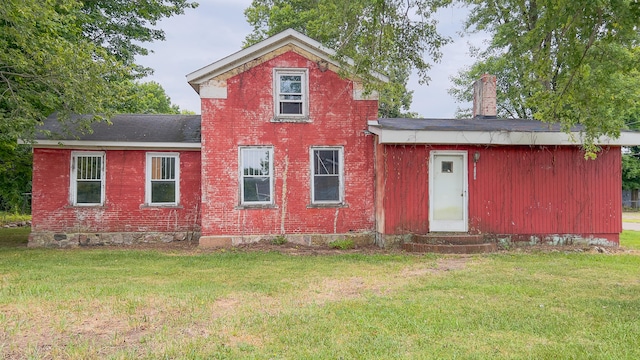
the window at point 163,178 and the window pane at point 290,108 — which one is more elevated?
the window pane at point 290,108

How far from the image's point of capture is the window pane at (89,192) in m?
13.2

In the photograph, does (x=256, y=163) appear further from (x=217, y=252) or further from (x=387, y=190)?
(x=387, y=190)

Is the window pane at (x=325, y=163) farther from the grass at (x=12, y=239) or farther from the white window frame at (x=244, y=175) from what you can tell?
the grass at (x=12, y=239)

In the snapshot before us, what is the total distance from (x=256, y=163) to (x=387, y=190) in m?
3.71

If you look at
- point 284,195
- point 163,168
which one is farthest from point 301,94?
point 163,168

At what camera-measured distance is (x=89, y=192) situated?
43.5 feet

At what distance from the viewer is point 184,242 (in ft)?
43.8

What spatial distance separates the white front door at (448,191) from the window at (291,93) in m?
3.89

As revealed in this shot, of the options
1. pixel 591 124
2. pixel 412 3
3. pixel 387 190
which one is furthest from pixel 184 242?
pixel 591 124

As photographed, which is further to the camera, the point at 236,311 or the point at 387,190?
the point at 387,190

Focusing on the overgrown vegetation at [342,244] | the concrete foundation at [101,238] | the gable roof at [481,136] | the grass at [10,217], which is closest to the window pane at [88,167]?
the concrete foundation at [101,238]

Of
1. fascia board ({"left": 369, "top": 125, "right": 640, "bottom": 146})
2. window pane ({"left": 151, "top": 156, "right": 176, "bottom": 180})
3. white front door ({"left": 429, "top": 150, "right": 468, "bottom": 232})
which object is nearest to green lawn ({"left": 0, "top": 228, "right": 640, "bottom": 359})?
white front door ({"left": 429, "top": 150, "right": 468, "bottom": 232})

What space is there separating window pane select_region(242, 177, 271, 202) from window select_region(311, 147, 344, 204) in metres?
1.32

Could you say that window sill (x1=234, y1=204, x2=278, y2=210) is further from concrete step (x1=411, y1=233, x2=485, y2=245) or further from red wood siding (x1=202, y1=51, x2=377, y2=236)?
concrete step (x1=411, y1=233, x2=485, y2=245)
